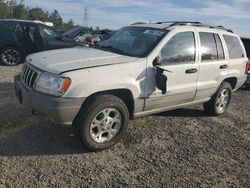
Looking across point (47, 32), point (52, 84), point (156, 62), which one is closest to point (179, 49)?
point (156, 62)

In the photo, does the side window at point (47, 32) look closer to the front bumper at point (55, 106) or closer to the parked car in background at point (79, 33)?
Result: the parked car in background at point (79, 33)

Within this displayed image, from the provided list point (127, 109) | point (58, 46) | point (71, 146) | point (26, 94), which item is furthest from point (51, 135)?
point (58, 46)

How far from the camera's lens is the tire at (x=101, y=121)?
4391 mm

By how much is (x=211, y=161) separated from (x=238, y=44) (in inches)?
129

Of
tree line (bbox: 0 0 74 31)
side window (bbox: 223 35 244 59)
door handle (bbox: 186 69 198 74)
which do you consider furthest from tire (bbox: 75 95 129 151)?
tree line (bbox: 0 0 74 31)

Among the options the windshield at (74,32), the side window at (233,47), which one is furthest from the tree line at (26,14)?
the side window at (233,47)

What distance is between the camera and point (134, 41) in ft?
18.0

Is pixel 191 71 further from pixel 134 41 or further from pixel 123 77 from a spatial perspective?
pixel 123 77

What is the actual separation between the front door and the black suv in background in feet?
21.0

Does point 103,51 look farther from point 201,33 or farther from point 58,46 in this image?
point 58,46

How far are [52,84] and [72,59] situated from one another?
0.63 meters

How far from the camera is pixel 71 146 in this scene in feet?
15.6

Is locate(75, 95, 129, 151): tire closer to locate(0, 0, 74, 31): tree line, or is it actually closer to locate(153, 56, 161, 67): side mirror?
locate(153, 56, 161, 67): side mirror

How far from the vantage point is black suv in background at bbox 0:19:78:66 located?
1047 centimetres
